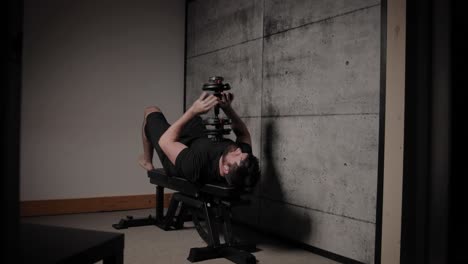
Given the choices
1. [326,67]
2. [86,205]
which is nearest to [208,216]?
[326,67]

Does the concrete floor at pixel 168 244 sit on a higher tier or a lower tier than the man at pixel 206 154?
lower

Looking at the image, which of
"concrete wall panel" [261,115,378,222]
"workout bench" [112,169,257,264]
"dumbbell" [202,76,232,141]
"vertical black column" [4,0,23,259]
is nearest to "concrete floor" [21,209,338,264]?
"workout bench" [112,169,257,264]

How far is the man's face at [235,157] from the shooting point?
268 centimetres

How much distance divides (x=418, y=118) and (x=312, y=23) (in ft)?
6.81

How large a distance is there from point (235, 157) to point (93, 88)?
2292 millimetres

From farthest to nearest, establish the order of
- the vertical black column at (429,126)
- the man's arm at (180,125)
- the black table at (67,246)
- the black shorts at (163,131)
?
the black shorts at (163,131)
the man's arm at (180,125)
the vertical black column at (429,126)
the black table at (67,246)

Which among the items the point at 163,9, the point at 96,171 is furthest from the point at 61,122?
the point at 163,9

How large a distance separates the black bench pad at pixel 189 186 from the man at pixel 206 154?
48 mm

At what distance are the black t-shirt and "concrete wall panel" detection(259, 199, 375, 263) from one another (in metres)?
0.68

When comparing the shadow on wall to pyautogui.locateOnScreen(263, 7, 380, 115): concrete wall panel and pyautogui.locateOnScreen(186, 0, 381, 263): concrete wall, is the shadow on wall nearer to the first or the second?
pyautogui.locateOnScreen(186, 0, 381, 263): concrete wall

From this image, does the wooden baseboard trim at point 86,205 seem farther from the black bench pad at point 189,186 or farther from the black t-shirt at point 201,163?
the black t-shirt at point 201,163

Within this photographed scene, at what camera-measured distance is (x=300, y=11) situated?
3115 millimetres

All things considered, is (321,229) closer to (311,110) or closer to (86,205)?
(311,110)

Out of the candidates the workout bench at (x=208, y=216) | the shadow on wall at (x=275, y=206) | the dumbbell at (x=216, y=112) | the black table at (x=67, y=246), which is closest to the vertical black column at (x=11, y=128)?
the black table at (x=67, y=246)
